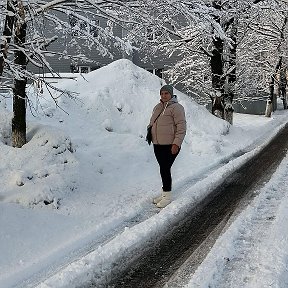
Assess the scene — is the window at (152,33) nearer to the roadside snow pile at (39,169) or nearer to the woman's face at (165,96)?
the woman's face at (165,96)

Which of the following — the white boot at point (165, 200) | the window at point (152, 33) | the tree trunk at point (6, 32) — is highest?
the window at point (152, 33)

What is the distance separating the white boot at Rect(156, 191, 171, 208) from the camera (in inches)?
273

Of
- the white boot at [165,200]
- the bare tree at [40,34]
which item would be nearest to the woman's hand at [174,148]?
the white boot at [165,200]

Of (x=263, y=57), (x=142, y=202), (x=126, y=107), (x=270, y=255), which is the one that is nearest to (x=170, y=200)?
(x=142, y=202)

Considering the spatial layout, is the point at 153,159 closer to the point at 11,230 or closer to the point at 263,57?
the point at 11,230

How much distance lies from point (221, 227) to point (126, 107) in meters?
7.35

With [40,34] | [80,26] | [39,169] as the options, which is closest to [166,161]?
[39,169]

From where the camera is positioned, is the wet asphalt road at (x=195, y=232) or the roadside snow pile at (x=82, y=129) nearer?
the wet asphalt road at (x=195, y=232)

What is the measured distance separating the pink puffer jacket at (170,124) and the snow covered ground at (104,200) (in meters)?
1.10

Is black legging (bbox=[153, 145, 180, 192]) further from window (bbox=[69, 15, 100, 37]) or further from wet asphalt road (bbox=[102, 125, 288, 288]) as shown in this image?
window (bbox=[69, 15, 100, 37])

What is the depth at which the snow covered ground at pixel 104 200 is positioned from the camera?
15.1 ft

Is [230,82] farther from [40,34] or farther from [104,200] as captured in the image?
[40,34]

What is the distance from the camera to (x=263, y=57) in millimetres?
30266

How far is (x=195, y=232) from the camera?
229 inches
